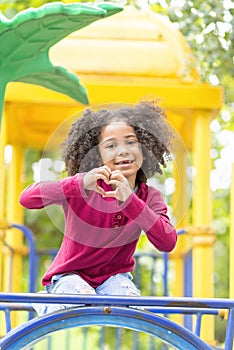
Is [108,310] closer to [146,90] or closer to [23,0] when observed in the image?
[146,90]

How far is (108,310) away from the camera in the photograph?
214 centimetres

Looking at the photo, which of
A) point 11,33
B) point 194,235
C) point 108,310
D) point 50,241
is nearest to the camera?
point 108,310

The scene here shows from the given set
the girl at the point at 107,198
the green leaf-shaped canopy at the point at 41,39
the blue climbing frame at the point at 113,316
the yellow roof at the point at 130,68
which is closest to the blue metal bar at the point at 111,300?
the blue climbing frame at the point at 113,316

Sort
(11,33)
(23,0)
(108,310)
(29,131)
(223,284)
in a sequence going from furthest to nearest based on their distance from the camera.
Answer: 1. (223,284)
2. (23,0)
3. (29,131)
4. (11,33)
5. (108,310)

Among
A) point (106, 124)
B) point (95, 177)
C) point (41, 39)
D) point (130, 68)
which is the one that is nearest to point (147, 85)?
point (130, 68)

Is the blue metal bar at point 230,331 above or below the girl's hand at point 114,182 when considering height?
below

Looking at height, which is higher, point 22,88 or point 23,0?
point 23,0

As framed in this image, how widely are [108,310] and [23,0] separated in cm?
555

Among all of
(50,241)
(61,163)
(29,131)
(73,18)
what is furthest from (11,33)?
(50,241)

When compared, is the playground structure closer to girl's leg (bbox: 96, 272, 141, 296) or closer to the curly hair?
girl's leg (bbox: 96, 272, 141, 296)

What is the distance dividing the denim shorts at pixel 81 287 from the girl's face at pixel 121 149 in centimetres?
37

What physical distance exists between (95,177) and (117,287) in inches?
18.4

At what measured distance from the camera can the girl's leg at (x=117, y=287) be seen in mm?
2666

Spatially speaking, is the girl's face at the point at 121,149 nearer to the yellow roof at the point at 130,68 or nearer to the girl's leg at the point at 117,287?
the girl's leg at the point at 117,287
